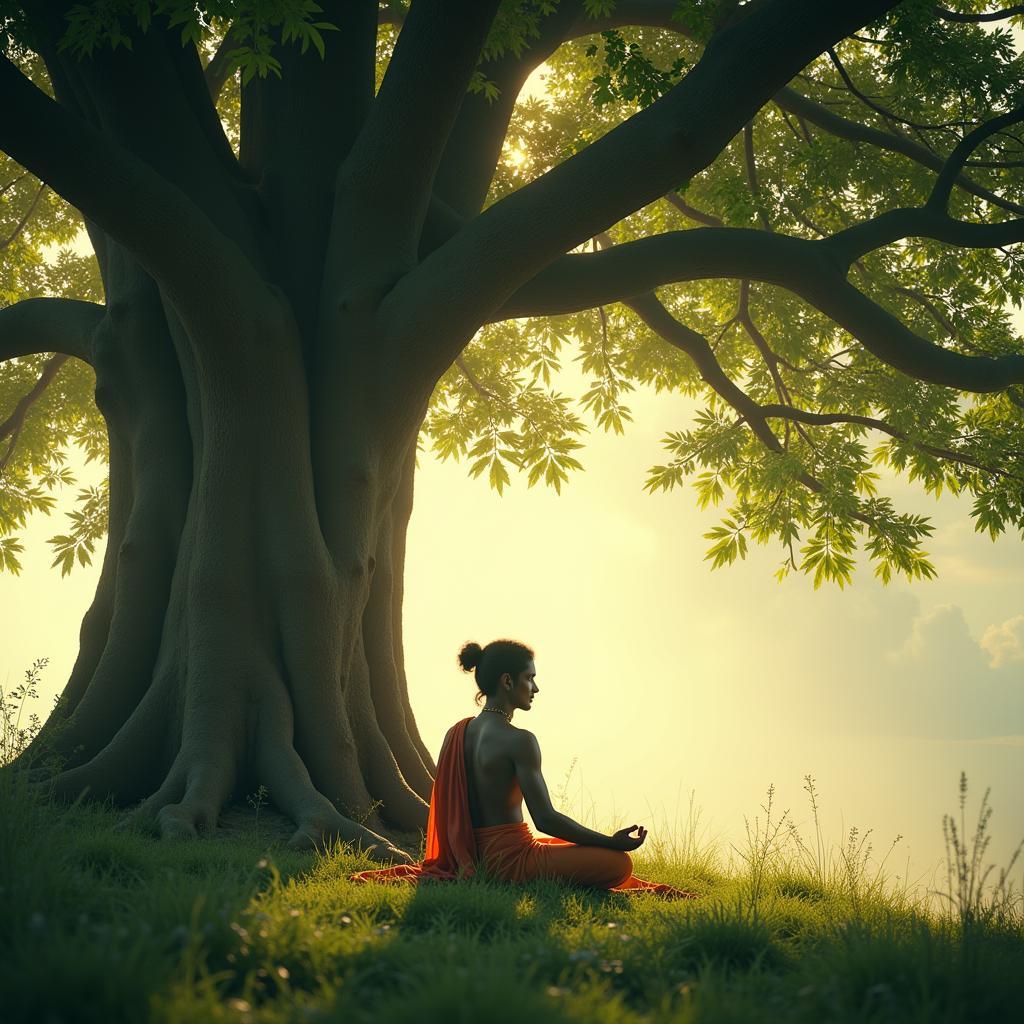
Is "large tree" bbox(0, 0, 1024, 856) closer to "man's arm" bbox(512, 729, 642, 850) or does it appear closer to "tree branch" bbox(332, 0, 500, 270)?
"tree branch" bbox(332, 0, 500, 270)

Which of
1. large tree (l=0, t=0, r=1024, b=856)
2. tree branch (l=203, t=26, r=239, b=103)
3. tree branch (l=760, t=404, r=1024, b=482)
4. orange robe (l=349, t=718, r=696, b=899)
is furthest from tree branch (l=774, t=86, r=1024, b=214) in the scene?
orange robe (l=349, t=718, r=696, b=899)

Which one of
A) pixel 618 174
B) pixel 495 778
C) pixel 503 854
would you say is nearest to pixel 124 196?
pixel 618 174

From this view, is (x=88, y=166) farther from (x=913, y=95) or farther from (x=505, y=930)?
(x=913, y=95)

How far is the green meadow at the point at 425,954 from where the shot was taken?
2.70 meters

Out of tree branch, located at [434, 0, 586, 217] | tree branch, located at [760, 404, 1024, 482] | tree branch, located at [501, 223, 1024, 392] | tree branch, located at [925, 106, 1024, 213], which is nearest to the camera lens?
tree branch, located at [501, 223, 1024, 392]

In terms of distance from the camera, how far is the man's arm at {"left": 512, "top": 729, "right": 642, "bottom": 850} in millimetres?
5641

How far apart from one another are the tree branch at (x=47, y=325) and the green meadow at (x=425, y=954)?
5424 mm

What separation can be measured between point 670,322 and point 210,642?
6484mm

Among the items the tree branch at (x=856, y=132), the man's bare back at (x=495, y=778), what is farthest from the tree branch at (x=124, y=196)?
the tree branch at (x=856, y=132)

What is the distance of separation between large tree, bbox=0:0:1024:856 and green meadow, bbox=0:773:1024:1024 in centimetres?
201

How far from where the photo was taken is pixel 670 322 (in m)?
11.4

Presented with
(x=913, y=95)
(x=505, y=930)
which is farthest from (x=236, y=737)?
(x=913, y=95)

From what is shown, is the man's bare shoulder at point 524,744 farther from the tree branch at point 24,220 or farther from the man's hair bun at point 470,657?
the tree branch at point 24,220

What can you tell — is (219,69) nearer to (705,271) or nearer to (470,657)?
(705,271)
